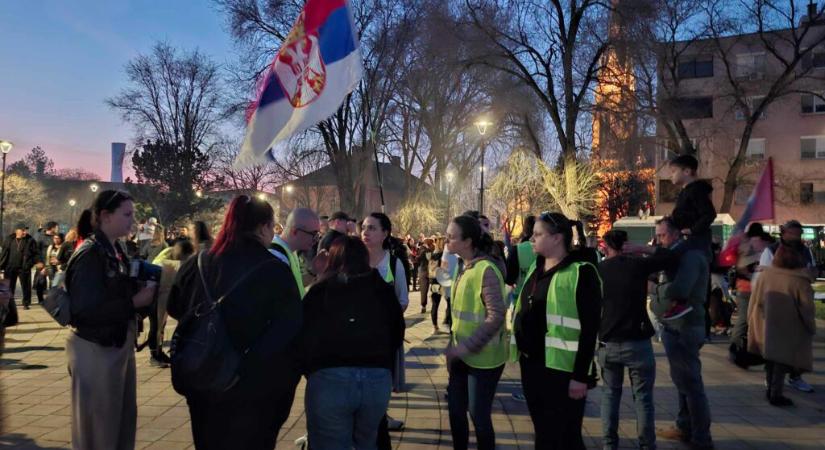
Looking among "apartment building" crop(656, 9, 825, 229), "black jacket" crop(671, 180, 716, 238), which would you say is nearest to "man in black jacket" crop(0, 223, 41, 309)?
"black jacket" crop(671, 180, 716, 238)

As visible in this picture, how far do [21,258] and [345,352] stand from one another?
13392mm

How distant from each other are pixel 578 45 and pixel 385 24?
30.5 feet

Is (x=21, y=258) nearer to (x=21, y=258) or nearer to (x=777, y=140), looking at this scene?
(x=21, y=258)

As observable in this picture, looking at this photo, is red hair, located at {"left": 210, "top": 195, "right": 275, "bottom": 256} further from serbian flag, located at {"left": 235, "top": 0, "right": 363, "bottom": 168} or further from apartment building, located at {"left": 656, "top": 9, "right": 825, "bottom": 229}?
apartment building, located at {"left": 656, "top": 9, "right": 825, "bottom": 229}

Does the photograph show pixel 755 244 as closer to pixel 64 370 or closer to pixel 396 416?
pixel 396 416

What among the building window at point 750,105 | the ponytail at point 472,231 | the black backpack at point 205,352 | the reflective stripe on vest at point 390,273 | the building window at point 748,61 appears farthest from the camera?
the building window at point 748,61

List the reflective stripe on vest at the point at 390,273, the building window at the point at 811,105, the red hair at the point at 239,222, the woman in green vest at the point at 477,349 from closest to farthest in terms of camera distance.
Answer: the red hair at the point at 239,222, the woman in green vest at the point at 477,349, the reflective stripe on vest at the point at 390,273, the building window at the point at 811,105

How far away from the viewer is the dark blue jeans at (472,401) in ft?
13.0

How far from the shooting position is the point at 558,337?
3568mm

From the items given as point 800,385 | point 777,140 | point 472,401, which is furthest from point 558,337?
point 777,140

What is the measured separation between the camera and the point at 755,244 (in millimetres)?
9406

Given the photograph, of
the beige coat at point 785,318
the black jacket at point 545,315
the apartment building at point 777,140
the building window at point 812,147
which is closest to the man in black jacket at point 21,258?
the black jacket at point 545,315

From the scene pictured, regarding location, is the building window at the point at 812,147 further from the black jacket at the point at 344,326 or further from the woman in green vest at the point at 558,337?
the black jacket at the point at 344,326

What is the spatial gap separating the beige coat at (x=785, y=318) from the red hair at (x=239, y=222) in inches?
239
